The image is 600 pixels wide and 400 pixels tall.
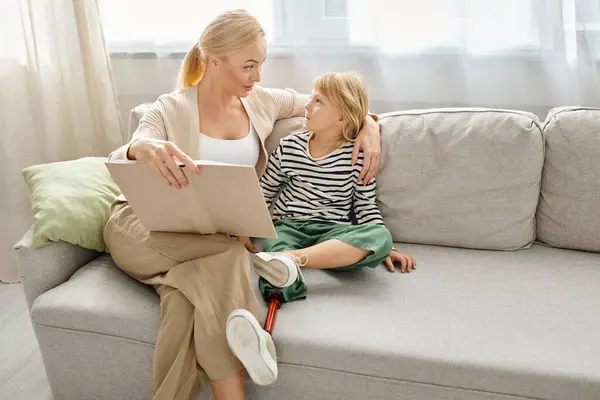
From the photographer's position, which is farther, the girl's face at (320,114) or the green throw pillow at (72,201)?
the girl's face at (320,114)

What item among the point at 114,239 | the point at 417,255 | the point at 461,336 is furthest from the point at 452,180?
the point at 114,239

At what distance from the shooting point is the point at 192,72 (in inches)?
81.8

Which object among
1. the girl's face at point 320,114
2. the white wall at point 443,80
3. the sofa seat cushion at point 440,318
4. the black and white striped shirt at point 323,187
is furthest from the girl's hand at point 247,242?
the white wall at point 443,80

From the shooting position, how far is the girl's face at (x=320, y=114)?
2.00m

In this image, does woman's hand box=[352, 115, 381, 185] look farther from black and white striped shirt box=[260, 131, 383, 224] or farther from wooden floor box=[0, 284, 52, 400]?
wooden floor box=[0, 284, 52, 400]

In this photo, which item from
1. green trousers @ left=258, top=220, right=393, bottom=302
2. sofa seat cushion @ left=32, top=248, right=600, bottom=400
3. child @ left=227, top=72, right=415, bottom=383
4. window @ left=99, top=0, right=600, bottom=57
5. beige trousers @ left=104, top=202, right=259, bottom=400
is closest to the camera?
sofa seat cushion @ left=32, top=248, right=600, bottom=400

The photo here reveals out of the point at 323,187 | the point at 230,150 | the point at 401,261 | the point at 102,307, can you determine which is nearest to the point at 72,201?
the point at 102,307

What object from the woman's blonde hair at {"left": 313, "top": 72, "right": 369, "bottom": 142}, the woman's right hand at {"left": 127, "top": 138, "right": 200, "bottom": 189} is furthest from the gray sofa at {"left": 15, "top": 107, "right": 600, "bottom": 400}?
the woman's right hand at {"left": 127, "top": 138, "right": 200, "bottom": 189}

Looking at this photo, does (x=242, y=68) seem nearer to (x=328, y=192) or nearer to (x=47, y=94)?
Result: (x=328, y=192)

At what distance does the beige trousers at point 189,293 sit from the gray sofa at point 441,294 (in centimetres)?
7

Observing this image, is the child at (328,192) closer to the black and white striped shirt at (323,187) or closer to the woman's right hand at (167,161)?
the black and white striped shirt at (323,187)

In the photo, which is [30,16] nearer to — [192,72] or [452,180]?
[192,72]

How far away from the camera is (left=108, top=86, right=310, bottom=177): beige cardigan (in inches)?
76.8

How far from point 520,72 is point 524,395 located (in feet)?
3.73
